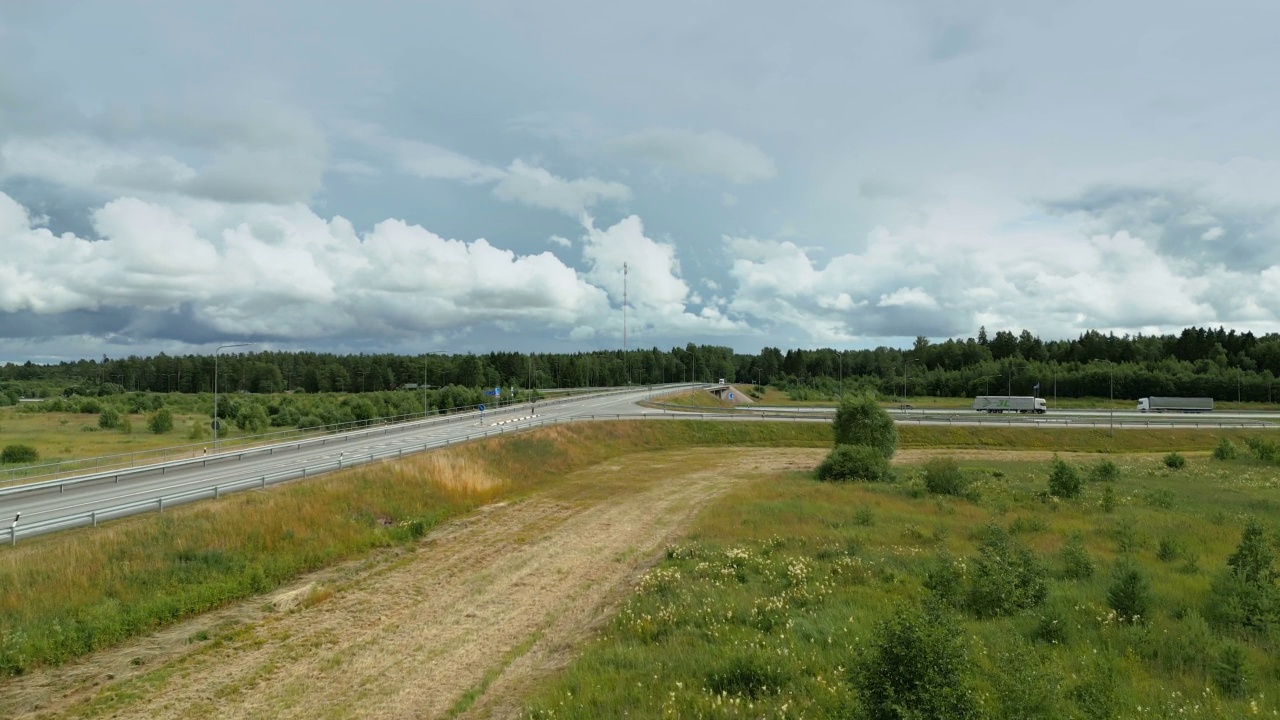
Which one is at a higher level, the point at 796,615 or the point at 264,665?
the point at 796,615

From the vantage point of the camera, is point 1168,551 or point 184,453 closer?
point 1168,551

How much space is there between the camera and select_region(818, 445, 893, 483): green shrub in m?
45.6

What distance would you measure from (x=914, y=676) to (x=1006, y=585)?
28.7ft

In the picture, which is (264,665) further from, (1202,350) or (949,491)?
(1202,350)

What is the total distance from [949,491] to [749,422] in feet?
137

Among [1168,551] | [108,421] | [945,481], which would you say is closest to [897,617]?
[1168,551]

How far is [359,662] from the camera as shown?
53.2 ft

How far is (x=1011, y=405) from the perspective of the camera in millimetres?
110938

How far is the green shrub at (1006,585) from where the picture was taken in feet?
52.2

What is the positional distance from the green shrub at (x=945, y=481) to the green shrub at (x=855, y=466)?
5.03 metres

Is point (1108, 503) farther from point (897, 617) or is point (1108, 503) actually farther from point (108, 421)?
point (108, 421)

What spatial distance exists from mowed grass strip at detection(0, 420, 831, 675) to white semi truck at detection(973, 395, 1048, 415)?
3714 inches

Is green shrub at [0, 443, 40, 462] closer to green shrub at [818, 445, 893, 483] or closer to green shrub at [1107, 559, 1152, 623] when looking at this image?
green shrub at [818, 445, 893, 483]

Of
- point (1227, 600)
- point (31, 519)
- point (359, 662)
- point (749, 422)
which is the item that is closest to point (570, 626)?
point (359, 662)
